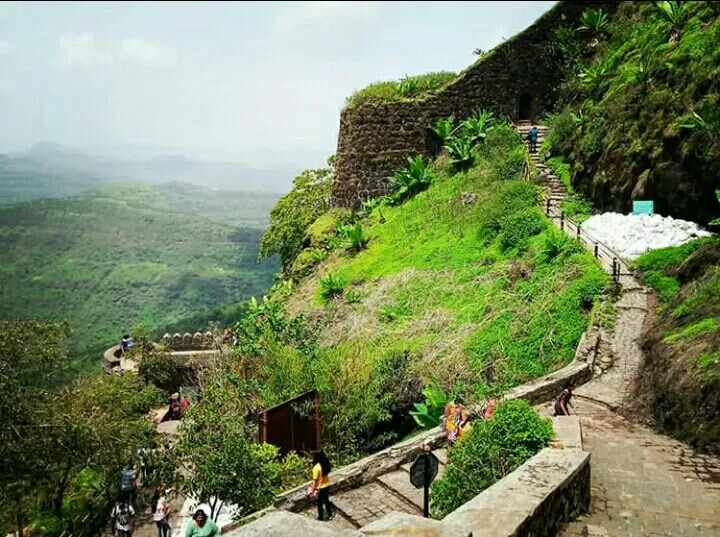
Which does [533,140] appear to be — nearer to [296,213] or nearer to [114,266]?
[296,213]

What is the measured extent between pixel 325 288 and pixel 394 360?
578cm

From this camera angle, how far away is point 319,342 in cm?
1650

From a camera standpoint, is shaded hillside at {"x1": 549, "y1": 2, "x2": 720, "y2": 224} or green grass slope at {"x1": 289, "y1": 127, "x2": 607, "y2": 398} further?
shaded hillside at {"x1": 549, "y1": 2, "x2": 720, "y2": 224}

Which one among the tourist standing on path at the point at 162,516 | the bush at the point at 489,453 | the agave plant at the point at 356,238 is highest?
the agave plant at the point at 356,238

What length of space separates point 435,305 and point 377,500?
26.4 feet

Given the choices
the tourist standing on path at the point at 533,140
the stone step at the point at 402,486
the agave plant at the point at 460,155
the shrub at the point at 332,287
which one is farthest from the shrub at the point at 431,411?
the tourist standing on path at the point at 533,140

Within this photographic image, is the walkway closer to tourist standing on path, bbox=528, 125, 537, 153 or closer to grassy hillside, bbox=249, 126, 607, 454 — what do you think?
grassy hillside, bbox=249, 126, 607, 454

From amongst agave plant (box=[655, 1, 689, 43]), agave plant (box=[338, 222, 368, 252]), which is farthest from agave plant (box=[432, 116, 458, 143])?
agave plant (box=[655, 1, 689, 43])

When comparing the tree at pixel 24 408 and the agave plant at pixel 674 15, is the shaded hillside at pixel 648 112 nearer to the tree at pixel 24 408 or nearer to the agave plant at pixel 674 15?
the agave plant at pixel 674 15

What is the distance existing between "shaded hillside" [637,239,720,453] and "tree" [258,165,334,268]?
1506cm

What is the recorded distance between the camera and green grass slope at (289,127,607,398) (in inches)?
520

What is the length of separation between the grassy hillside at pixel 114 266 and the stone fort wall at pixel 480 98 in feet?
139

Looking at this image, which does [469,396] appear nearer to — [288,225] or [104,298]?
[288,225]

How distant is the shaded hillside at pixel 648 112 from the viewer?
15914 millimetres
